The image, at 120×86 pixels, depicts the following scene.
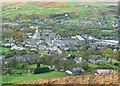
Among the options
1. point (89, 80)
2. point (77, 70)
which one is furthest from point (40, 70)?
point (89, 80)

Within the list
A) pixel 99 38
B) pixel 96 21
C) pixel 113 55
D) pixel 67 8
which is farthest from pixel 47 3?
pixel 113 55

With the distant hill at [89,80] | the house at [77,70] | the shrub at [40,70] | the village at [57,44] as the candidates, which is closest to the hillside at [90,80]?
the distant hill at [89,80]

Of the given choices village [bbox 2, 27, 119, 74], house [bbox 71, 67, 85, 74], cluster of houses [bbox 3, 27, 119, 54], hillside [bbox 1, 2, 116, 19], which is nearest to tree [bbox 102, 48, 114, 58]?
village [bbox 2, 27, 119, 74]

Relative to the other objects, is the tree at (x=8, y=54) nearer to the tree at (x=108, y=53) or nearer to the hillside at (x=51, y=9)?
the tree at (x=108, y=53)

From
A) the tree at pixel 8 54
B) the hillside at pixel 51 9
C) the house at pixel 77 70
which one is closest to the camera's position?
the house at pixel 77 70

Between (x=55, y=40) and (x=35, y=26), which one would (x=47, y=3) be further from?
(x=55, y=40)

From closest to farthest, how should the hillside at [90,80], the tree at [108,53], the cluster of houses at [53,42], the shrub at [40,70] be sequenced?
1. the hillside at [90,80]
2. the shrub at [40,70]
3. the tree at [108,53]
4. the cluster of houses at [53,42]

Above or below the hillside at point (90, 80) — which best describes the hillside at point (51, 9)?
below

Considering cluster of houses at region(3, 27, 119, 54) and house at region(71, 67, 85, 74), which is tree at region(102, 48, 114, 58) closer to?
cluster of houses at region(3, 27, 119, 54)

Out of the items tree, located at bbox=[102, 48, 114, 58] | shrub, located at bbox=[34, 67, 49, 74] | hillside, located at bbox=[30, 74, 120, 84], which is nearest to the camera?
hillside, located at bbox=[30, 74, 120, 84]

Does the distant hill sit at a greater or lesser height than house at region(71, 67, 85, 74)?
greater

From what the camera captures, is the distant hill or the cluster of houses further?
the cluster of houses
